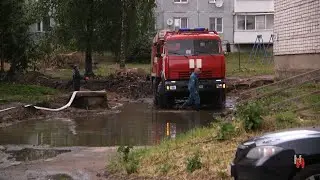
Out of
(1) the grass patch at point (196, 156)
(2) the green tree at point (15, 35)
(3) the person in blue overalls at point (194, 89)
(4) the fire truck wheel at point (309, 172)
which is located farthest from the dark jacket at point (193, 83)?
(4) the fire truck wheel at point (309, 172)

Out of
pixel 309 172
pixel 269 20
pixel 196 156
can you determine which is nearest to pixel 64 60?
pixel 269 20

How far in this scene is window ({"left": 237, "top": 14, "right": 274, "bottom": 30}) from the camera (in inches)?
2281

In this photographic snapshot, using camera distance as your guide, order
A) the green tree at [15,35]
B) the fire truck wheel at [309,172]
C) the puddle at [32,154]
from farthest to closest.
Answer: the green tree at [15,35] < the puddle at [32,154] < the fire truck wheel at [309,172]

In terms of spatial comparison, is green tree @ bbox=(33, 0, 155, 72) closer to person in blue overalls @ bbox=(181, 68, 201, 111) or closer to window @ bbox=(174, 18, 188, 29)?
person in blue overalls @ bbox=(181, 68, 201, 111)

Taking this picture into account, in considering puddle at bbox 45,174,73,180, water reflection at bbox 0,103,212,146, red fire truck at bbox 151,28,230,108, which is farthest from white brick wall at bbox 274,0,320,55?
puddle at bbox 45,174,73,180

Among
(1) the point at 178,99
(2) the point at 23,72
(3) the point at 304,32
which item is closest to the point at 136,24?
(2) the point at 23,72

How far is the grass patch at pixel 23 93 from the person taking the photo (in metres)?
23.6

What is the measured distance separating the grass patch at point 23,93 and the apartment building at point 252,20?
3358cm

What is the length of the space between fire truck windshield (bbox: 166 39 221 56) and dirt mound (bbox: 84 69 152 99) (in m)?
7.13

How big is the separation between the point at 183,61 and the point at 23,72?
13.6 metres

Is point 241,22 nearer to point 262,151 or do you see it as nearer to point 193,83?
point 193,83

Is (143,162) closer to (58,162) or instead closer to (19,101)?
(58,162)

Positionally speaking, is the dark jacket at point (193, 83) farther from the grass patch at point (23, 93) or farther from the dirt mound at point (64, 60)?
the dirt mound at point (64, 60)

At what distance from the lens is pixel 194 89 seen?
73.3ft
